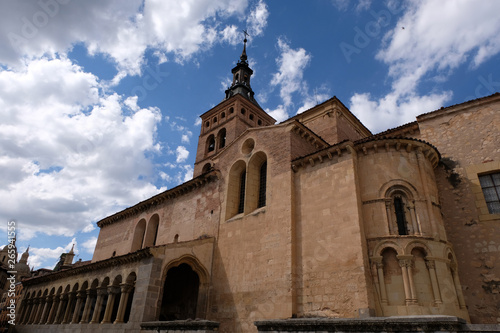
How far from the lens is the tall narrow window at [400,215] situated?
11.8 metres

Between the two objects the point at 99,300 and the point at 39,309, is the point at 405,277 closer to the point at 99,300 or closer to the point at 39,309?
the point at 99,300

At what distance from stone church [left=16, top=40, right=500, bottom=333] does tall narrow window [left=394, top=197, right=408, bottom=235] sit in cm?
4

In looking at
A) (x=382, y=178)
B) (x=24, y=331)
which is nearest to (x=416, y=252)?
(x=382, y=178)

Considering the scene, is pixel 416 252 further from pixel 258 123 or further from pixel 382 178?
pixel 258 123

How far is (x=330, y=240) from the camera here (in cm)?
1234

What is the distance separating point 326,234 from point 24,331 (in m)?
22.5

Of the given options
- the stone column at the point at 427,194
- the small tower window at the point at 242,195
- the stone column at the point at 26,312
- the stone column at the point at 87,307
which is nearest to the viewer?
the stone column at the point at 427,194

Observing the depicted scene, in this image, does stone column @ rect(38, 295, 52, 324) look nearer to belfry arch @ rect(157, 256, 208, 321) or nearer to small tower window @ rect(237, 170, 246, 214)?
belfry arch @ rect(157, 256, 208, 321)

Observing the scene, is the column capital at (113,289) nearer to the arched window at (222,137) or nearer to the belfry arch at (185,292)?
the belfry arch at (185,292)

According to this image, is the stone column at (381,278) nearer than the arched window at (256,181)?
Yes

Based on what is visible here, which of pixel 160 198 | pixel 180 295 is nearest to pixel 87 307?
pixel 180 295

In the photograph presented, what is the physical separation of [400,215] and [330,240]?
9.01 feet

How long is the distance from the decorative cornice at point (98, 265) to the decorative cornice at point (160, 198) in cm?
588

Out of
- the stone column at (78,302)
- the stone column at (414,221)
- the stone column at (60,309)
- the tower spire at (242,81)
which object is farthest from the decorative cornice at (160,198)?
the tower spire at (242,81)
